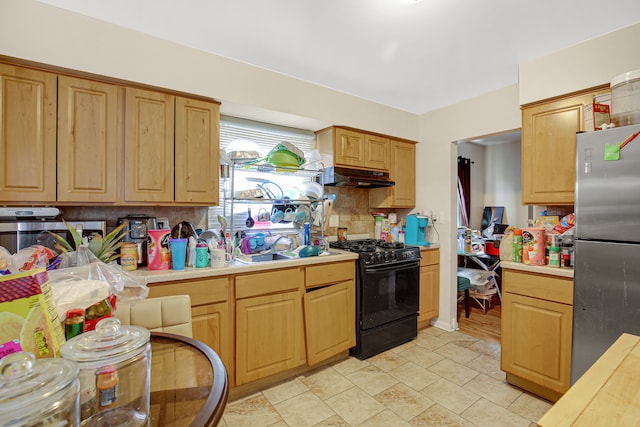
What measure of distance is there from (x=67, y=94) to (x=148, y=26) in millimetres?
660

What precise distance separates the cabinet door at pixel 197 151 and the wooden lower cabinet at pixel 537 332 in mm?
2371

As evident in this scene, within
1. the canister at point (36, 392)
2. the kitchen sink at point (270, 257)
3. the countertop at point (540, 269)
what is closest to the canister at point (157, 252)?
the kitchen sink at point (270, 257)

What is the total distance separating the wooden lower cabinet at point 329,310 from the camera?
7.95ft

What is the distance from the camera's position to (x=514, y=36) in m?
2.07

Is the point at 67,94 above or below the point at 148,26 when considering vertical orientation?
below

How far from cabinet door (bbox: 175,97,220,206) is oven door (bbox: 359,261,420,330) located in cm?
149

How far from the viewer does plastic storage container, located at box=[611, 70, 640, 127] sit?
175cm

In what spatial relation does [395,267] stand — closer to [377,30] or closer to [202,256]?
[202,256]

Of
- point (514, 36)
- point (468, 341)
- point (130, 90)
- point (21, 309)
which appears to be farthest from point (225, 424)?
point (514, 36)

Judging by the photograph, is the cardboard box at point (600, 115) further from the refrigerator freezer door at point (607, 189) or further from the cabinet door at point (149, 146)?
the cabinet door at point (149, 146)

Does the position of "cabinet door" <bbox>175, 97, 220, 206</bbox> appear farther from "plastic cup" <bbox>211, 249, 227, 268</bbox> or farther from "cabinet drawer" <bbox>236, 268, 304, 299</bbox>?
"cabinet drawer" <bbox>236, 268, 304, 299</bbox>

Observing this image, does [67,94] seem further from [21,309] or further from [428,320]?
[428,320]

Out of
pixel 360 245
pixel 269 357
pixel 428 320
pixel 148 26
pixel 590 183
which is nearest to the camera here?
pixel 590 183

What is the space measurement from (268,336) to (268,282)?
40 centimetres
